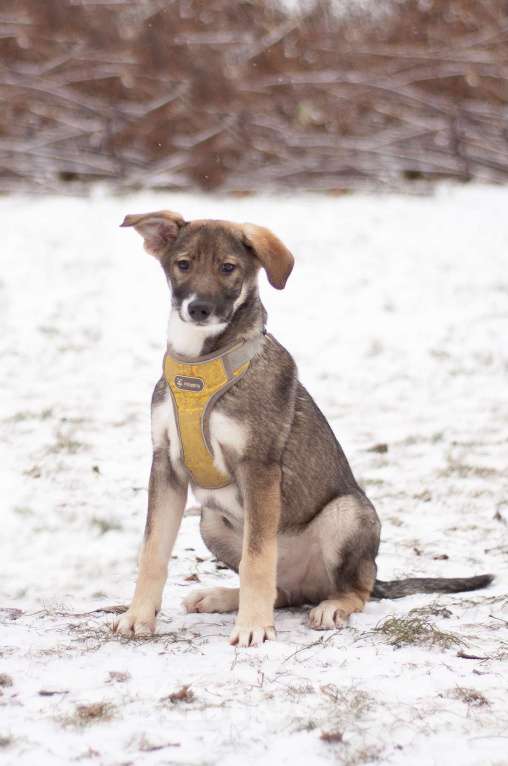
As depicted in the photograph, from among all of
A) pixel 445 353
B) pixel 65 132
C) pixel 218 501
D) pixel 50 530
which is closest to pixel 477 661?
pixel 218 501

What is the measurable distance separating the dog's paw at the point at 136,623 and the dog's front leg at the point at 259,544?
1.22ft

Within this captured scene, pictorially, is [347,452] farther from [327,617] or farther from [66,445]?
[327,617]

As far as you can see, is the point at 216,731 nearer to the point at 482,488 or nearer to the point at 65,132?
the point at 482,488

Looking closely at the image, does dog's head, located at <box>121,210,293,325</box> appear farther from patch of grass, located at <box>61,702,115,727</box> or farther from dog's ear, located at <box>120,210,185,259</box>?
patch of grass, located at <box>61,702,115,727</box>

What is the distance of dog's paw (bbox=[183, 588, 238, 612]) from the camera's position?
4.52 m

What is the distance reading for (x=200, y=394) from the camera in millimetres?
4035

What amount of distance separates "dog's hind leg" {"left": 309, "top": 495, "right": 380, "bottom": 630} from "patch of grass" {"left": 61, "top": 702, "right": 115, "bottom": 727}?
4.30 ft

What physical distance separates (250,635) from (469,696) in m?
0.93

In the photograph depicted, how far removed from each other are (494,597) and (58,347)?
230 inches

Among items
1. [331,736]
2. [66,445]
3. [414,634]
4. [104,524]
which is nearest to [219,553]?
[414,634]

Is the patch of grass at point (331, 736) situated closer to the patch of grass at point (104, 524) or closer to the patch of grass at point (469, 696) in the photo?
the patch of grass at point (469, 696)

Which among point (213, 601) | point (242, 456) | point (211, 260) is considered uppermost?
point (211, 260)

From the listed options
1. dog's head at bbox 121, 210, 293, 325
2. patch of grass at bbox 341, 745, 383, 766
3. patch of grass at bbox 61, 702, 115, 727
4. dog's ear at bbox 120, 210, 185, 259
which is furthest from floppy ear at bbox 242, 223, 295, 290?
patch of grass at bbox 341, 745, 383, 766

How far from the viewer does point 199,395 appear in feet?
13.2
